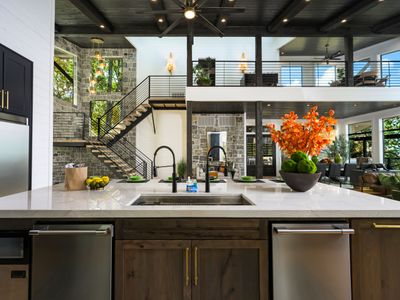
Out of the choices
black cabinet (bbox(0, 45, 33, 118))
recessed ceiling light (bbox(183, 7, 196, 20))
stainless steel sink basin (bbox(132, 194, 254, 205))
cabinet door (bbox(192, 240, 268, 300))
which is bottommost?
cabinet door (bbox(192, 240, 268, 300))

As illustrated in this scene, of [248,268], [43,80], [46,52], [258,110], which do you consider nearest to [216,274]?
[248,268]

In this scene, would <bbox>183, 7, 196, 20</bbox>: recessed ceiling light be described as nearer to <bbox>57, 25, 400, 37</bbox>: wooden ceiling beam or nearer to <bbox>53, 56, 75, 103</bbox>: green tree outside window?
<bbox>57, 25, 400, 37</bbox>: wooden ceiling beam

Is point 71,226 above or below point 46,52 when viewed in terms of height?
below

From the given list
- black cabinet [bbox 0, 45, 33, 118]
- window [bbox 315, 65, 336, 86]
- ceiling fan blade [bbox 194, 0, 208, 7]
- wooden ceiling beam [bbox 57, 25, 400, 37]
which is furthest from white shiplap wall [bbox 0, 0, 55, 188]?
window [bbox 315, 65, 336, 86]

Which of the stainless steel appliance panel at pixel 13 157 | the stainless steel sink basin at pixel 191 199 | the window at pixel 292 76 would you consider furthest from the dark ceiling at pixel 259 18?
the stainless steel sink basin at pixel 191 199

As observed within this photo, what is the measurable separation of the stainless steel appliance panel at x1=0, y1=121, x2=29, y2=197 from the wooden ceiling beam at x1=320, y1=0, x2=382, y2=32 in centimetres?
760

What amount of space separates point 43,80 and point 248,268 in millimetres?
3853

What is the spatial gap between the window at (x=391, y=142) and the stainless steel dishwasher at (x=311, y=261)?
1007 cm

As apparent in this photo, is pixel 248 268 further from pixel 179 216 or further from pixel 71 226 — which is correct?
pixel 71 226

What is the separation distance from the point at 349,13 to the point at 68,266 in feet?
25.8

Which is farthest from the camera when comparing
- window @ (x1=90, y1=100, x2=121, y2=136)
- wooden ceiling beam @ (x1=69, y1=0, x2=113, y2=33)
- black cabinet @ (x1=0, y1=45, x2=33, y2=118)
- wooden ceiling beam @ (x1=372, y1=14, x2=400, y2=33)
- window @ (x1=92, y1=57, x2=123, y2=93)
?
window @ (x1=92, y1=57, x2=123, y2=93)

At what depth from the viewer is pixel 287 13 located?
5957 millimetres

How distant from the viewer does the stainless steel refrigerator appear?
271cm

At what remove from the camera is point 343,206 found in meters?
1.44
